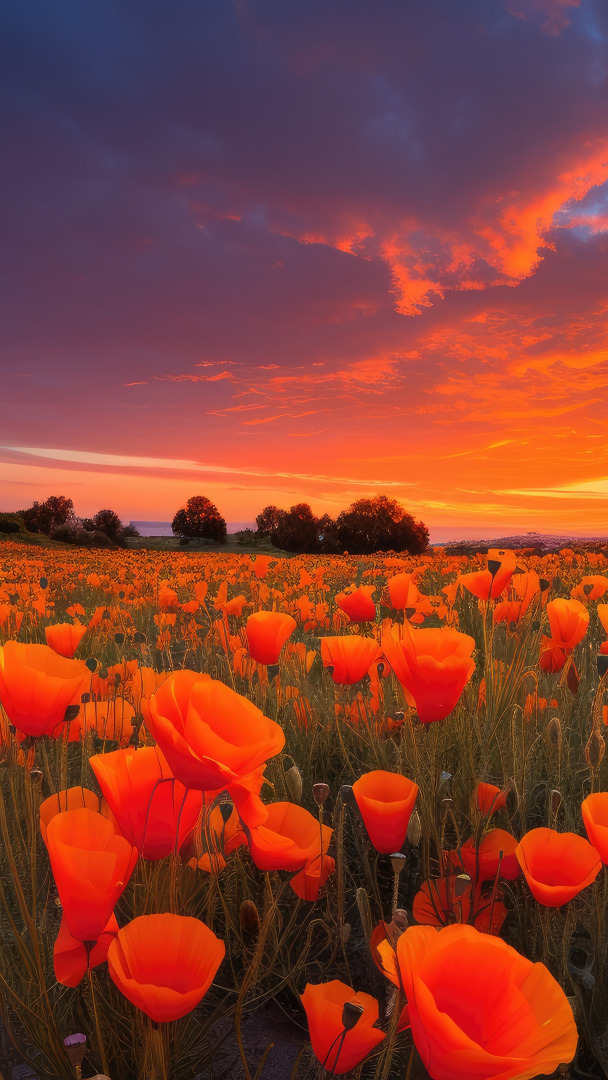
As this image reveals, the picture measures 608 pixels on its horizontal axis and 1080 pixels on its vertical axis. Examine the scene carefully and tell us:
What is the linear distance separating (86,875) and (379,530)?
34.5m

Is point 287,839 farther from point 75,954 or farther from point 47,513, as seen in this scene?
point 47,513

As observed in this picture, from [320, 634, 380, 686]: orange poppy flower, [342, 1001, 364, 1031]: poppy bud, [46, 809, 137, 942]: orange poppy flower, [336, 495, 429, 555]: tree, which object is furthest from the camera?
[336, 495, 429, 555]: tree

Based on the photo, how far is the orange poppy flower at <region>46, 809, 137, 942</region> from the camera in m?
0.74

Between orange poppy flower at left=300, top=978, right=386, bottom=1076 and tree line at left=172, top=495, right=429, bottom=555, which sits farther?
tree line at left=172, top=495, right=429, bottom=555

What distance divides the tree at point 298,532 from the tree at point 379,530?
1.42 metres

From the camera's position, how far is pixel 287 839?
93 centimetres

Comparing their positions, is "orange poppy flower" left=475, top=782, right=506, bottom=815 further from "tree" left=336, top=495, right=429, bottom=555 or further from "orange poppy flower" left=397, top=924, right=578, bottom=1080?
"tree" left=336, top=495, right=429, bottom=555

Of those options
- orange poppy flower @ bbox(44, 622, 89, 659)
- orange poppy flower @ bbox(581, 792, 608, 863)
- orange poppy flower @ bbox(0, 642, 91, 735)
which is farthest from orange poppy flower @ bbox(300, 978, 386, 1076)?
orange poppy flower @ bbox(44, 622, 89, 659)

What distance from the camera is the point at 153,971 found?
73cm

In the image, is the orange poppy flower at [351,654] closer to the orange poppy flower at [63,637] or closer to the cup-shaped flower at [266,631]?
the cup-shaped flower at [266,631]

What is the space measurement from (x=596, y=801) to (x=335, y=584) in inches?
272

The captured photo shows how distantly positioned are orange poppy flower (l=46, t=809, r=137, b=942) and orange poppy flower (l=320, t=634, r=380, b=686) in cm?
92

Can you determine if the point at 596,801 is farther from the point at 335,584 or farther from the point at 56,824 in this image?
the point at 335,584

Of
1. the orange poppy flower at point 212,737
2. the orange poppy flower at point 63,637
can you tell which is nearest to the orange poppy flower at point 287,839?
the orange poppy flower at point 212,737
